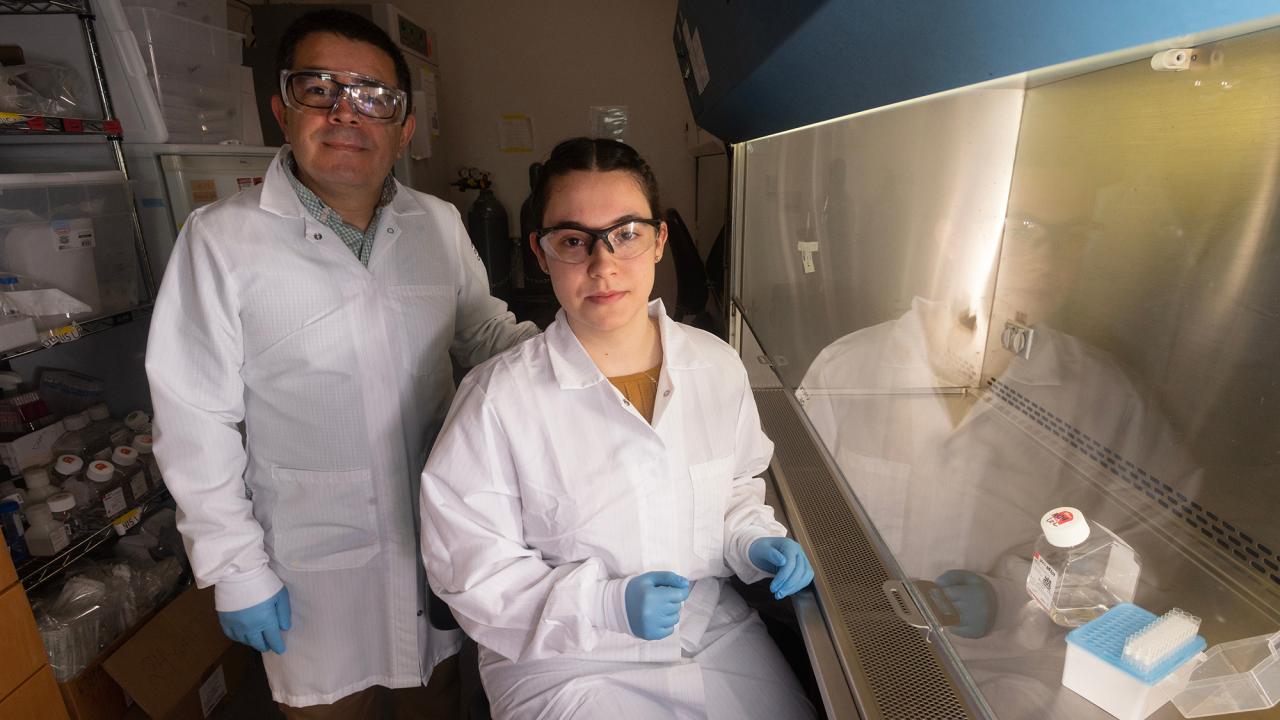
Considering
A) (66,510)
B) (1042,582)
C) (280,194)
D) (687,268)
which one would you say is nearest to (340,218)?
(280,194)

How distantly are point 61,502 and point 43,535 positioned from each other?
0.09 m

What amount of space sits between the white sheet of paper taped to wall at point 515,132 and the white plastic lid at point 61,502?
10.7 feet

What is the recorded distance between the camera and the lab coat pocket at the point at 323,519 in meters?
1.39

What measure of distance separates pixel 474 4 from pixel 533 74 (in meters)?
0.54

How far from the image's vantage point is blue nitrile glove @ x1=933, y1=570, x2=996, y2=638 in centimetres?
82

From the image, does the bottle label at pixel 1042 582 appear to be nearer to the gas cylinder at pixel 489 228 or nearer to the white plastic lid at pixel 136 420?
the white plastic lid at pixel 136 420

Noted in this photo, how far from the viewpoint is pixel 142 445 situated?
6.70 feet

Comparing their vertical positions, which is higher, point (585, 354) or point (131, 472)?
point (585, 354)


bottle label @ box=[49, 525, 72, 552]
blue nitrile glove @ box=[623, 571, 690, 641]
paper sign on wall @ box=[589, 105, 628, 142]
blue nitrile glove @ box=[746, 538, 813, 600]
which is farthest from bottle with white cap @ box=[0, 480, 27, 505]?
paper sign on wall @ box=[589, 105, 628, 142]

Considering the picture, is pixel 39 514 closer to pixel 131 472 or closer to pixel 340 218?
pixel 131 472

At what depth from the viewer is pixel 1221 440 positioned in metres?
0.86

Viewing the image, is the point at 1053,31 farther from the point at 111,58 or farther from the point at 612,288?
the point at 111,58

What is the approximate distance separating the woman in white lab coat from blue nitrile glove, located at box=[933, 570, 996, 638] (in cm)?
24

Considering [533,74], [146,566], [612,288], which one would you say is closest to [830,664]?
[612,288]
